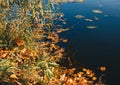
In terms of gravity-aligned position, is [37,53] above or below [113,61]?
above

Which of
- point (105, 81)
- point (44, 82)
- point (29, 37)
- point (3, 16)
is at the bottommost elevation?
point (105, 81)

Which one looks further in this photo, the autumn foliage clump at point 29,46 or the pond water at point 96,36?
the pond water at point 96,36

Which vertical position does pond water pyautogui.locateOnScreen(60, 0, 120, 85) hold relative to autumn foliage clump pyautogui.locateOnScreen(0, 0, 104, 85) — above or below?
below

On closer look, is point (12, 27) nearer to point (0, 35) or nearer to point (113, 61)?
point (0, 35)

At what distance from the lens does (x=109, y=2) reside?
46.6ft

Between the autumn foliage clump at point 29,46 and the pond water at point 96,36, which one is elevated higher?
the autumn foliage clump at point 29,46

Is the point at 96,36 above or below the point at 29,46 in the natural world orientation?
below

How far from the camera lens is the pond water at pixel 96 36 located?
7.67 m

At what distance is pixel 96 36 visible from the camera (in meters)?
9.52

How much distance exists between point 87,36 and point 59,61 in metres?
2.42

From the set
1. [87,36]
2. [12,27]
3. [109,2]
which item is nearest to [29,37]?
[12,27]

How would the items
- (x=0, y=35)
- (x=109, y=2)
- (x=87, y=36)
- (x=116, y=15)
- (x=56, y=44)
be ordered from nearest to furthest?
(x=0, y=35)
(x=56, y=44)
(x=87, y=36)
(x=116, y=15)
(x=109, y=2)

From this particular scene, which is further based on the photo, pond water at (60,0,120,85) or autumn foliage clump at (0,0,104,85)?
pond water at (60,0,120,85)

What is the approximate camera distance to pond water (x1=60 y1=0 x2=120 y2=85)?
7.67 metres
